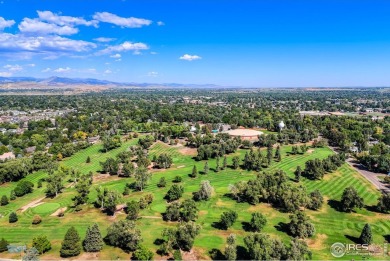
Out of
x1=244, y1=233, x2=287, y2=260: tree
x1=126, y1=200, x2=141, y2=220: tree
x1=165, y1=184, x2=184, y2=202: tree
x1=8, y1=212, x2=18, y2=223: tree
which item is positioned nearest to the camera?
x1=244, y1=233, x2=287, y2=260: tree

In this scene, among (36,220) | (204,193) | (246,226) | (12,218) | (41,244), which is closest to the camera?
(41,244)

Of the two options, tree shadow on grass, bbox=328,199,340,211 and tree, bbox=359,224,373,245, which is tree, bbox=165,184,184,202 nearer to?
tree shadow on grass, bbox=328,199,340,211

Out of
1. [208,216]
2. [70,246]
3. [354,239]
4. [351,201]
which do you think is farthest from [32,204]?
[351,201]

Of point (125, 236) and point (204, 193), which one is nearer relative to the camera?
point (125, 236)

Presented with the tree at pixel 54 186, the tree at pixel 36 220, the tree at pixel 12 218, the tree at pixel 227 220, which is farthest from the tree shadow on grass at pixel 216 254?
the tree at pixel 54 186

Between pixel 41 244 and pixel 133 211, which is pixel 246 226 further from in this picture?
pixel 41 244

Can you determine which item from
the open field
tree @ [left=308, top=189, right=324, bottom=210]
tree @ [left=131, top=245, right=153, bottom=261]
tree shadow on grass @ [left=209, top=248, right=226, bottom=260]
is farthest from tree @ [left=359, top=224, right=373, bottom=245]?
tree @ [left=131, top=245, right=153, bottom=261]

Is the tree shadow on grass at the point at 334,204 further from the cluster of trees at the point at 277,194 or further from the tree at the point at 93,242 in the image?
the tree at the point at 93,242
